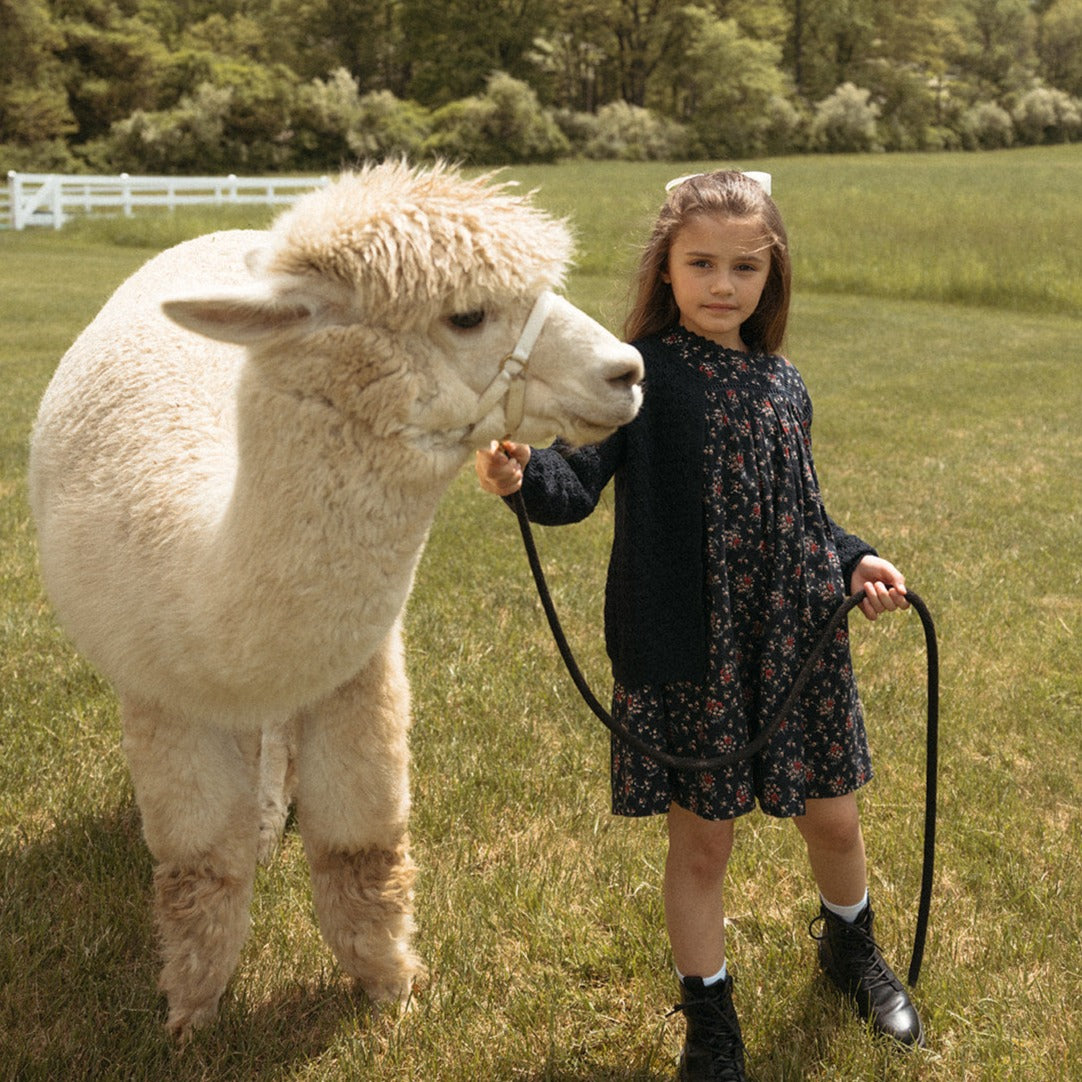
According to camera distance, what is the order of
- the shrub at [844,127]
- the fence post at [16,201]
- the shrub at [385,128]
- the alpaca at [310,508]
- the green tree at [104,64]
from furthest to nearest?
the shrub at [844,127], the green tree at [104,64], the shrub at [385,128], the fence post at [16,201], the alpaca at [310,508]

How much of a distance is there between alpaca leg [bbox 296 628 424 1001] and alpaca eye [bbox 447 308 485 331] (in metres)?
0.79

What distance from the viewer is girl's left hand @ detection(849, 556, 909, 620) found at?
2318 mm

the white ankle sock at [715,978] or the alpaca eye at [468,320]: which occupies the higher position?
the alpaca eye at [468,320]

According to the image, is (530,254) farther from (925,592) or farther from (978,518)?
(978,518)

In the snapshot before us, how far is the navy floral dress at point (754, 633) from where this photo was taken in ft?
7.30

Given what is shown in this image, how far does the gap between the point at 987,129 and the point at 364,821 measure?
55.7 m

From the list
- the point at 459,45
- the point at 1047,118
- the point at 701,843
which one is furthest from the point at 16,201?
the point at 1047,118

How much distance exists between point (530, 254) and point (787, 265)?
0.65m

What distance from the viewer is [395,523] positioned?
79.5 inches

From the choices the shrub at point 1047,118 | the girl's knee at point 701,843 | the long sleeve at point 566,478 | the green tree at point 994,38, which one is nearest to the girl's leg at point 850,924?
the girl's knee at point 701,843

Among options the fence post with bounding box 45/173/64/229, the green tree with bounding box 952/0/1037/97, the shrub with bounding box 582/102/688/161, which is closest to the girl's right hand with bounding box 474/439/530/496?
the fence post with bounding box 45/173/64/229

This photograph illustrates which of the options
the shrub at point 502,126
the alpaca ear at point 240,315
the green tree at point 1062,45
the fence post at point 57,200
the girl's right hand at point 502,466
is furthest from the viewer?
the green tree at point 1062,45

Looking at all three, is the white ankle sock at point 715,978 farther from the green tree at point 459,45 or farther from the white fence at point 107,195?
the green tree at point 459,45

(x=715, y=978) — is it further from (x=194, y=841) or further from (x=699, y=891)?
(x=194, y=841)
